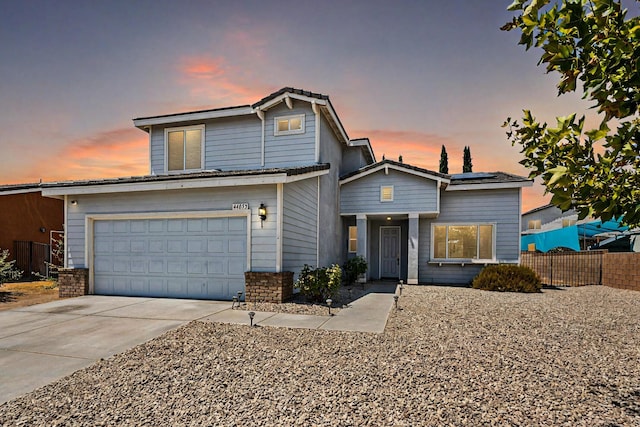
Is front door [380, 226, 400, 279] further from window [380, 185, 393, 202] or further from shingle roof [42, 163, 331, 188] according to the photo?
shingle roof [42, 163, 331, 188]

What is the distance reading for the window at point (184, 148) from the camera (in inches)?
544

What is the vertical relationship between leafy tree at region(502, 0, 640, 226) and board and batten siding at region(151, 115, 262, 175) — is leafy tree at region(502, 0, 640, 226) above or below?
below

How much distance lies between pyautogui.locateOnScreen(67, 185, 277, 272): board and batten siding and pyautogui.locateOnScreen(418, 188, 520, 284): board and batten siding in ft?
27.6

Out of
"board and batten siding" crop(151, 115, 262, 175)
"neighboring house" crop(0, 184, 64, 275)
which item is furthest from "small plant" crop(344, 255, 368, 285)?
"neighboring house" crop(0, 184, 64, 275)

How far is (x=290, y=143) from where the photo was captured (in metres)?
12.5

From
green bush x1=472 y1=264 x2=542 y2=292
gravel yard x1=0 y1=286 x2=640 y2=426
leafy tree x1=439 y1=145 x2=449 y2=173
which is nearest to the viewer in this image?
gravel yard x1=0 y1=286 x2=640 y2=426

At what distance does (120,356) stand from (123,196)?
6.76m

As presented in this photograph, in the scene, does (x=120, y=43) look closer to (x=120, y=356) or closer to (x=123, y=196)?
(x=123, y=196)

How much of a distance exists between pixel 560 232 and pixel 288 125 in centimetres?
1624

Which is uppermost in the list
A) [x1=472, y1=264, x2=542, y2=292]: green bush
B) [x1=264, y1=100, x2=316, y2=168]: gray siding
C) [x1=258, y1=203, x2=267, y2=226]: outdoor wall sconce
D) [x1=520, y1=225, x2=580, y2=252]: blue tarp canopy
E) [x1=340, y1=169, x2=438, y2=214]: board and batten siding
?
[x1=264, y1=100, x2=316, y2=168]: gray siding

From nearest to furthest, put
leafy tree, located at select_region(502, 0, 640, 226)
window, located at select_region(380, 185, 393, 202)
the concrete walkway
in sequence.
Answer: leafy tree, located at select_region(502, 0, 640, 226)
the concrete walkway
window, located at select_region(380, 185, 393, 202)

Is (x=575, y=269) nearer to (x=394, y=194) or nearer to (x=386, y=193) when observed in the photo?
(x=394, y=194)

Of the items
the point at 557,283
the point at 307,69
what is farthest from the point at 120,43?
the point at 557,283

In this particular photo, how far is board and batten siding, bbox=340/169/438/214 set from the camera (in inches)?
559
